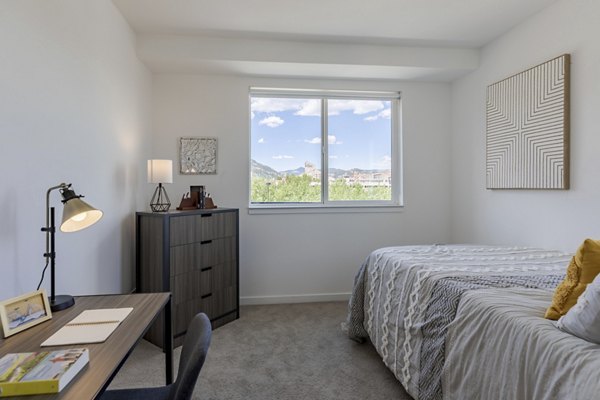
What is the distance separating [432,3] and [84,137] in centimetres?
258

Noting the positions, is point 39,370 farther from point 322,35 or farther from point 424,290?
point 322,35

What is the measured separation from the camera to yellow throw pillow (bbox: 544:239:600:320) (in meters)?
1.15

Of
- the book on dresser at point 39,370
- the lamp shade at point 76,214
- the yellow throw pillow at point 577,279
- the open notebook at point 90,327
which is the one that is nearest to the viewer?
the book on dresser at point 39,370

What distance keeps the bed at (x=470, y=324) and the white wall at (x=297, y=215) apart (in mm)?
977

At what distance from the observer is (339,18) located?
257 centimetres

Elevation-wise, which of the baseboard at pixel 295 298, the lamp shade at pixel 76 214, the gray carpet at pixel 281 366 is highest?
the lamp shade at pixel 76 214

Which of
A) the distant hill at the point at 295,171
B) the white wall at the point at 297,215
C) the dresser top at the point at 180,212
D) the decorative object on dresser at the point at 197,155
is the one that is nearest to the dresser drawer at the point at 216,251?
the dresser top at the point at 180,212

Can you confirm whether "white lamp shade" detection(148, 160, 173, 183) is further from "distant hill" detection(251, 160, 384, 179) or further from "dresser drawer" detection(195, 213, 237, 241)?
"distant hill" detection(251, 160, 384, 179)

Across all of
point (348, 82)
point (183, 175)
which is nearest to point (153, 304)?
point (183, 175)

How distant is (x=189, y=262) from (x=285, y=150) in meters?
1.57

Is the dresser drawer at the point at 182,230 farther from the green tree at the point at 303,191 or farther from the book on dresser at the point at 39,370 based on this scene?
the book on dresser at the point at 39,370

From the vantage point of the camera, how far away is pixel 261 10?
7.98ft

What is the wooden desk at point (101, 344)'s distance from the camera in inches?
31.9

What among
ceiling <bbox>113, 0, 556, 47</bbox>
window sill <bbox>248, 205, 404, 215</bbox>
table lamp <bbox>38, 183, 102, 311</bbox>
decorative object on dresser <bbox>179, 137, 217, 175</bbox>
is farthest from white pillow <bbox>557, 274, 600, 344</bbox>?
decorative object on dresser <bbox>179, 137, 217, 175</bbox>
